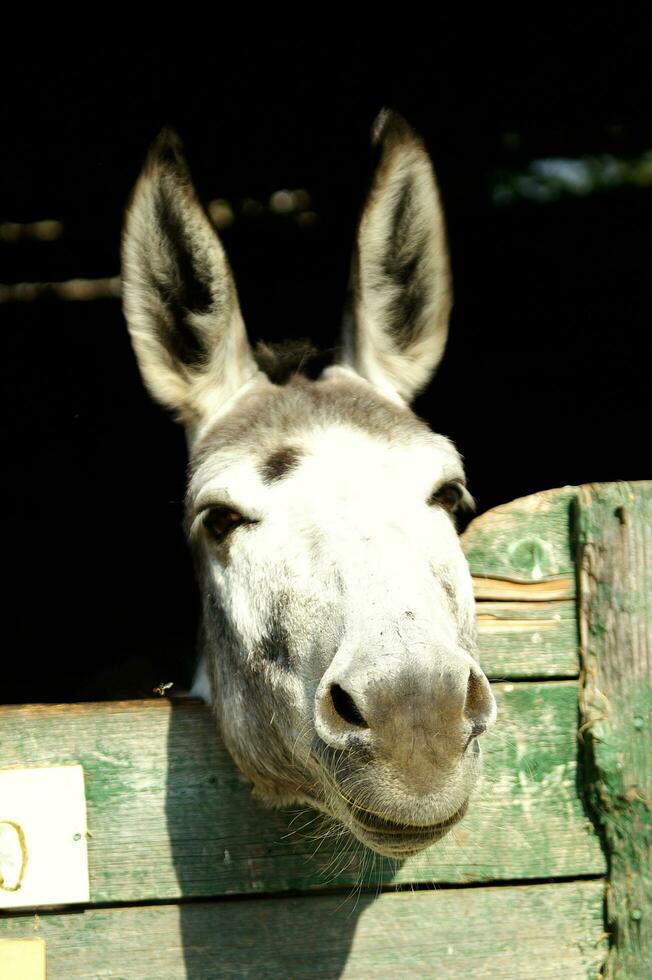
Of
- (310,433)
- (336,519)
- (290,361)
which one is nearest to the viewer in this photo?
(336,519)

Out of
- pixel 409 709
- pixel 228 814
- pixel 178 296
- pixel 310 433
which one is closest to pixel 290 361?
pixel 178 296

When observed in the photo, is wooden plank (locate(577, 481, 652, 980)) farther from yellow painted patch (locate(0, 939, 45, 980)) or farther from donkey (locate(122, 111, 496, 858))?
yellow painted patch (locate(0, 939, 45, 980))

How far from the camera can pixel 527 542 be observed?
8.05 ft

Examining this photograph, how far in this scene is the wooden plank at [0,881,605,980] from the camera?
232 cm

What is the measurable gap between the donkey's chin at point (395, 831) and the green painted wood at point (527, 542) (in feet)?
2.44

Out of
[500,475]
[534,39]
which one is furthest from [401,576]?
[500,475]

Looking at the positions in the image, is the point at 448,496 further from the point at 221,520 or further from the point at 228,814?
the point at 228,814

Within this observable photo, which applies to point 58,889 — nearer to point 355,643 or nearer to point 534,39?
point 355,643

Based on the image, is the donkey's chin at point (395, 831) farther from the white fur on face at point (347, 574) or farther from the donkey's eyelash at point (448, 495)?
the donkey's eyelash at point (448, 495)

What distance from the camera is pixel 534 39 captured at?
394 centimetres

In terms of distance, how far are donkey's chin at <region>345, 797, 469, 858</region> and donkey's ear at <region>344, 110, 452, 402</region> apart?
1398 mm

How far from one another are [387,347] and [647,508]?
3.13 feet

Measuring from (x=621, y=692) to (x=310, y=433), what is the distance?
101 centimetres

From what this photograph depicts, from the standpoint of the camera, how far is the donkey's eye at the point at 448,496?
7.91 feet
